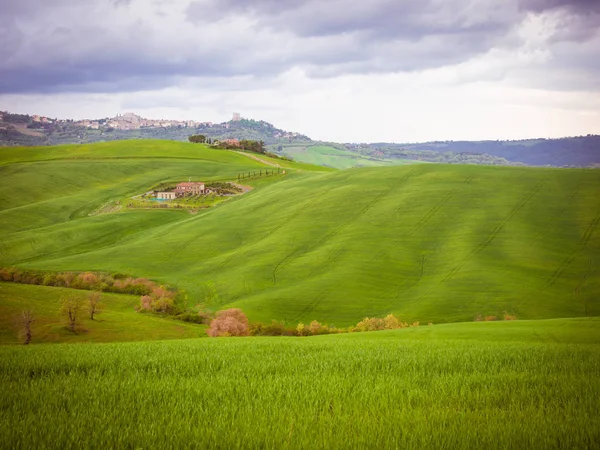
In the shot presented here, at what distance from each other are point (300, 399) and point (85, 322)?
66380mm

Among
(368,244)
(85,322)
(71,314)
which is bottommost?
(85,322)

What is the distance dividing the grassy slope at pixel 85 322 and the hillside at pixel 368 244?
10.7 meters

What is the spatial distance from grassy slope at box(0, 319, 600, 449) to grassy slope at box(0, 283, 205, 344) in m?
52.6


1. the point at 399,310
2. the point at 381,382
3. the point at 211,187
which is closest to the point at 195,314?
the point at 399,310

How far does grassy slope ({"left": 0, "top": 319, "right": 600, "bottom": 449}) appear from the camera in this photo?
864cm

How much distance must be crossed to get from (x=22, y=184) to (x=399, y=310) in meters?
156

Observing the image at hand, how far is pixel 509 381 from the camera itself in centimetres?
1267

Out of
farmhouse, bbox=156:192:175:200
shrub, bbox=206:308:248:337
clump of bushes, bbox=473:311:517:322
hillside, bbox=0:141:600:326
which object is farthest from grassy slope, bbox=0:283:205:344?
farmhouse, bbox=156:192:175:200

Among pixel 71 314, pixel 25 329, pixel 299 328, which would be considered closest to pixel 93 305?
pixel 71 314

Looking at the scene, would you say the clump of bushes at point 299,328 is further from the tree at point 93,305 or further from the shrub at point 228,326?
the tree at point 93,305

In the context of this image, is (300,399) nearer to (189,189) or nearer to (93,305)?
(93,305)

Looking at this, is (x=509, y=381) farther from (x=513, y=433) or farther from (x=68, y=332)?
(x=68, y=332)

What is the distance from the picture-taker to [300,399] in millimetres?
11148

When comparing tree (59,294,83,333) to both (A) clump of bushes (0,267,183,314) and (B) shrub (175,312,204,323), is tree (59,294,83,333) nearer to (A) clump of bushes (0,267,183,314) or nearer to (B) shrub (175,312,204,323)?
(B) shrub (175,312,204,323)
